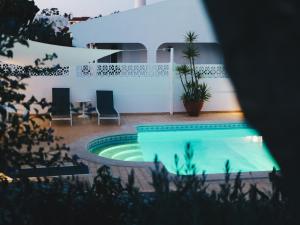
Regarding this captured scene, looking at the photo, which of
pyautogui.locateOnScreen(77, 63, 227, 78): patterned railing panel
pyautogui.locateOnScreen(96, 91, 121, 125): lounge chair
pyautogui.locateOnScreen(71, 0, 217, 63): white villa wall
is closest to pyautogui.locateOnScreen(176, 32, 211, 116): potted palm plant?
pyautogui.locateOnScreen(77, 63, 227, 78): patterned railing panel

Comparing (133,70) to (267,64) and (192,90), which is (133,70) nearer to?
(192,90)

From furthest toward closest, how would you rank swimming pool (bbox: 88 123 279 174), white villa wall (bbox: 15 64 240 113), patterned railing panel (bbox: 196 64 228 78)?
1. patterned railing panel (bbox: 196 64 228 78)
2. white villa wall (bbox: 15 64 240 113)
3. swimming pool (bbox: 88 123 279 174)

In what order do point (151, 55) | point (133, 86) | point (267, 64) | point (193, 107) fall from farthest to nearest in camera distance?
point (151, 55), point (133, 86), point (193, 107), point (267, 64)

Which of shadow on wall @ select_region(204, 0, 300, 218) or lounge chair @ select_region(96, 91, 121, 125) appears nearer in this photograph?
shadow on wall @ select_region(204, 0, 300, 218)

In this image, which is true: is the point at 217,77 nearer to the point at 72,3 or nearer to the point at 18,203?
the point at 18,203

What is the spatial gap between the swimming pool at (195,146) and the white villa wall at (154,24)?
865 centimetres

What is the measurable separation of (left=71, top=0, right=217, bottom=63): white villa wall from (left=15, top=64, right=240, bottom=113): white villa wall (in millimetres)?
6005

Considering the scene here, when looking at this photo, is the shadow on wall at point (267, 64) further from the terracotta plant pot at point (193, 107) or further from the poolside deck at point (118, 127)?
the terracotta plant pot at point (193, 107)

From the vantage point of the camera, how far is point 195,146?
13797mm

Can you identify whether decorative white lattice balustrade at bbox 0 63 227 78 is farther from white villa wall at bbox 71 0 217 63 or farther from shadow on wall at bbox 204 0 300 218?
shadow on wall at bbox 204 0 300 218

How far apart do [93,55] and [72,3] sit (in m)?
21.5

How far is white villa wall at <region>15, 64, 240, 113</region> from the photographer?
51.8ft

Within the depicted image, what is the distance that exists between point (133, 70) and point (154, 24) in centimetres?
658

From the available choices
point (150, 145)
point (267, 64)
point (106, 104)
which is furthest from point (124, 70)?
point (267, 64)
